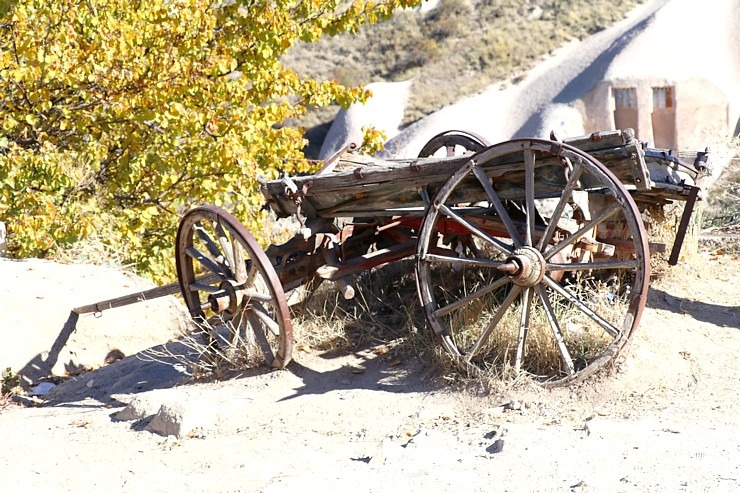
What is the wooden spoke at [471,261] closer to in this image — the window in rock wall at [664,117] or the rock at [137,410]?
the rock at [137,410]

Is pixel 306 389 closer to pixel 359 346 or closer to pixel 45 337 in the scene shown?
pixel 359 346

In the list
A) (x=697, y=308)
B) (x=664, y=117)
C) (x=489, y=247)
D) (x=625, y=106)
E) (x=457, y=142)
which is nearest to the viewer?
(x=697, y=308)

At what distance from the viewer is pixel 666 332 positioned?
551 cm

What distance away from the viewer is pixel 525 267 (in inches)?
193

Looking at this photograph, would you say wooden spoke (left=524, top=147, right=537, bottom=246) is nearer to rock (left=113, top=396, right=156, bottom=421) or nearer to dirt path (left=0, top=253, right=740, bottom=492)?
dirt path (left=0, top=253, right=740, bottom=492)

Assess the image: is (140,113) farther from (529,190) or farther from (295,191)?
(529,190)

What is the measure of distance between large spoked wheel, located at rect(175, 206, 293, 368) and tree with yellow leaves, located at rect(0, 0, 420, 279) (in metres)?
2.80

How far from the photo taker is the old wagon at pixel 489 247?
4883 millimetres

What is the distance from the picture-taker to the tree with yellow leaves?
8445 mm

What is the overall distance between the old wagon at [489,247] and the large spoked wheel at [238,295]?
0.01 m

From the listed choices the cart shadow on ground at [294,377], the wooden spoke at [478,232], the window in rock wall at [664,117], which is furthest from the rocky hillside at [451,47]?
the wooden spoke at [478,232]

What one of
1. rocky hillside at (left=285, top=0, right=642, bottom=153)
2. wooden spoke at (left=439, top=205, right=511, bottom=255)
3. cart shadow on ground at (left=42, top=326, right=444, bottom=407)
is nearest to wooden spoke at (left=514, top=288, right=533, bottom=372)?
wooden spoke at (left=439, top=205, right=511, bottom=255)

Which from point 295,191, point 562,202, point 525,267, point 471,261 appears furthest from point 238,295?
point 562,202

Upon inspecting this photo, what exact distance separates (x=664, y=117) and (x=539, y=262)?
19.9 m
